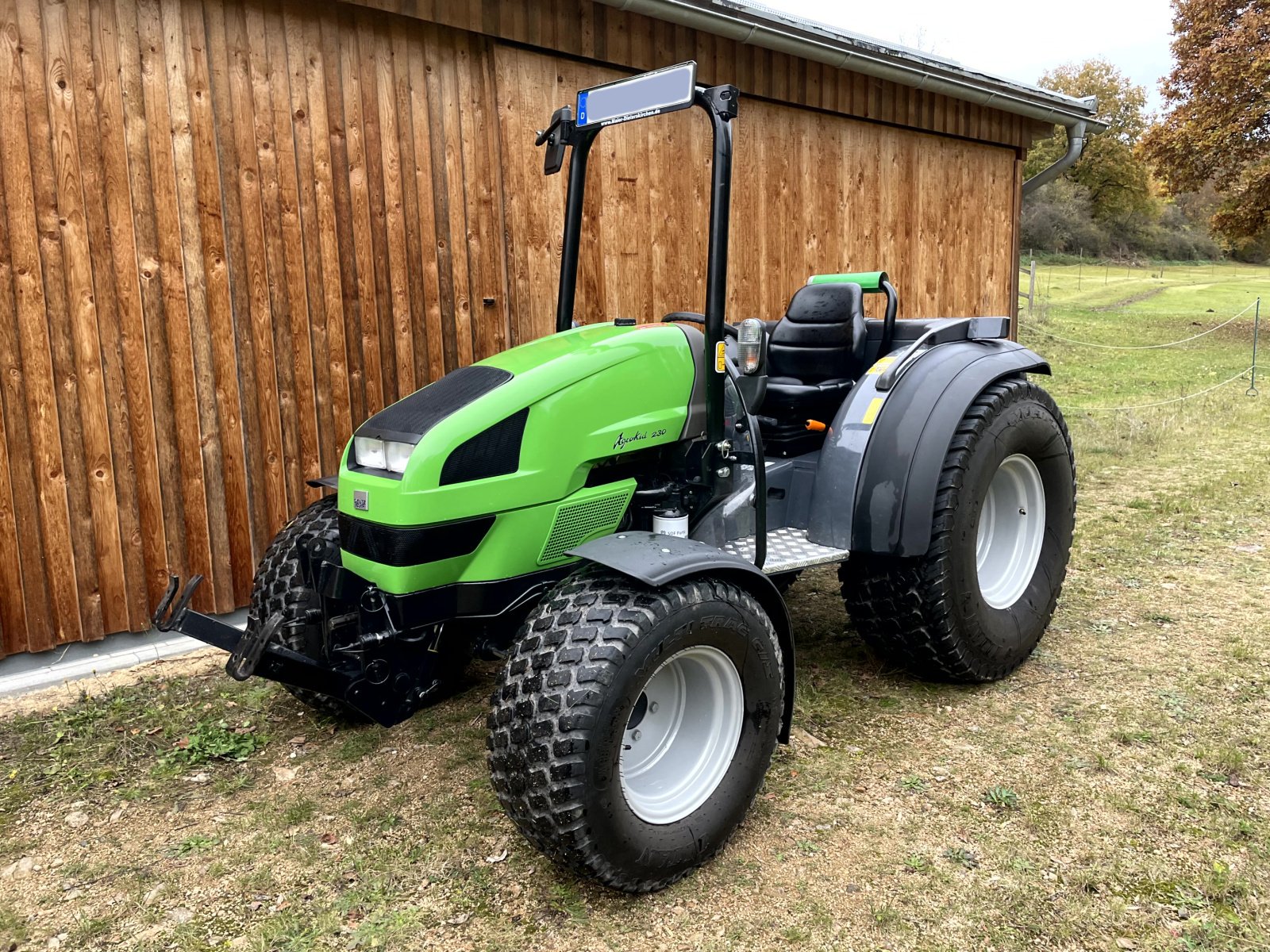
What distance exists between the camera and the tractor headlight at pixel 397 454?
2.61 meters

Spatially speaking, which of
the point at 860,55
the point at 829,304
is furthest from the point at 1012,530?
the point at 860,55

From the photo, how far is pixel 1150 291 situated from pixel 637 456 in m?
31.3

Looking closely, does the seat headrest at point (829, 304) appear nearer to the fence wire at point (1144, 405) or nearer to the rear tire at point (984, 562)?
the rear tire at point (984, 562)

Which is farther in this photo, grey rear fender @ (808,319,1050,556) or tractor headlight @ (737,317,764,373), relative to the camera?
grey rear fender @ (808,319,1050,556)

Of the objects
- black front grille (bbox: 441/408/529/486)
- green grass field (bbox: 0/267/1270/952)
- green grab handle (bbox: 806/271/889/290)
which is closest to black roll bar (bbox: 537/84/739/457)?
black front grille (bbox: 441/408/529/486)

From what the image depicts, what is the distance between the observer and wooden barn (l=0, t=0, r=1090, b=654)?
12.6ft

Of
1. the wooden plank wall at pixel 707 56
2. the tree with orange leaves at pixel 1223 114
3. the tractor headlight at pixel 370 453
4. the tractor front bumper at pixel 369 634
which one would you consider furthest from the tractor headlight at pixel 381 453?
the tree with orange leaves at pixel 1223 114

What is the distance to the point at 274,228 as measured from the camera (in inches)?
170

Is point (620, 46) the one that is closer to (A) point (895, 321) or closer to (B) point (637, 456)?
(A) point (895, 321)

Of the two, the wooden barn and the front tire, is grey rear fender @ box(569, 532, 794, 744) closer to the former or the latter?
the front tire

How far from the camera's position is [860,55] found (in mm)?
6039

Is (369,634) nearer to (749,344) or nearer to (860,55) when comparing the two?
(749,344)

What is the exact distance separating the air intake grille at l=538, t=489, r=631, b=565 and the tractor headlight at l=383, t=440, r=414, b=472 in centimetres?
46

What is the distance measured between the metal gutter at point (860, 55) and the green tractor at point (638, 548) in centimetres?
220
